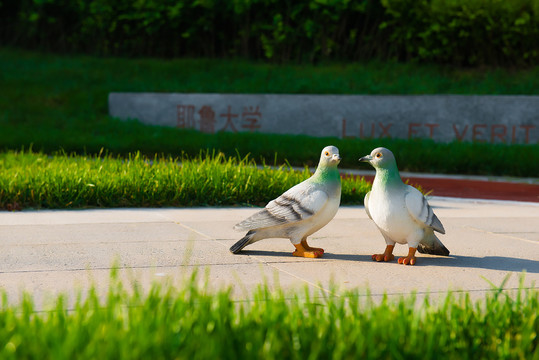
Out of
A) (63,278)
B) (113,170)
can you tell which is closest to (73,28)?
(113,170)

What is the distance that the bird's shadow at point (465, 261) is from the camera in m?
5.25

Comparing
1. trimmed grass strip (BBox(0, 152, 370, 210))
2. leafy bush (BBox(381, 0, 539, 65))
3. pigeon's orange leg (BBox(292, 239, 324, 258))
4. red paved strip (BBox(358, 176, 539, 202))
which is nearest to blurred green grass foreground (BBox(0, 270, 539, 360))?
pigeon's orange leg (BBox(292, 239, 324, 258))

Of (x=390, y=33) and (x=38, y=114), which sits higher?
(x=390, y=33)

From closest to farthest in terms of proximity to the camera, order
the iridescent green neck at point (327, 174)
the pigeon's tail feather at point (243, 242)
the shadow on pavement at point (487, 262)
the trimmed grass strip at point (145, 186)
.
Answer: the shadow on pavement at point (487, 262) → the iridescent green neck at point (327, 174) → the pigeon's tail feather at point (243, 242) → the trimmed grass strip at point (145, 186)

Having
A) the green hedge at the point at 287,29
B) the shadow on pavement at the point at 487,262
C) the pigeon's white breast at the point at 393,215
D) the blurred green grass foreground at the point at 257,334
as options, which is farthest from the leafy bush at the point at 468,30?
the blurred green grass foreground at the point at 257,334

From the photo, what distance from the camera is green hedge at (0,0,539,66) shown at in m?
18.4

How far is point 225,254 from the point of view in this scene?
553 centimetres

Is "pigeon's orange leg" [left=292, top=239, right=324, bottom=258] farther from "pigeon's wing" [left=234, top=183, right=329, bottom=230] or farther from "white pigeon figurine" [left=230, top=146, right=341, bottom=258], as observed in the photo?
"pigeon's wing" [left=234, top=183, right=329, bottom=230]

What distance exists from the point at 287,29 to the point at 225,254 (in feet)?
51.7

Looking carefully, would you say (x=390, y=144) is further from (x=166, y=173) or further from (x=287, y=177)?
(x=166, y=173)

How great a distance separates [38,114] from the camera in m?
18.3

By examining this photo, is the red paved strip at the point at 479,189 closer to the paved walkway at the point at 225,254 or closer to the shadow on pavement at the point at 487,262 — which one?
the paved walkway at the point at 225,254

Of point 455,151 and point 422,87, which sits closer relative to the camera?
point 455,151

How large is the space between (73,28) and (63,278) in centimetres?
2025
